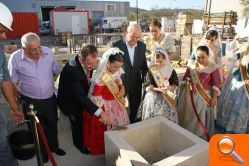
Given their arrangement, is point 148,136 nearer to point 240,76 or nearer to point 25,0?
point 240,76

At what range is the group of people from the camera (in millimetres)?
2723

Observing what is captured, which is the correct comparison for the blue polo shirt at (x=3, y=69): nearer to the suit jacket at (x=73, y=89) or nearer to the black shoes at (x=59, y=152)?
the suit jacket at (x=73, y=89)

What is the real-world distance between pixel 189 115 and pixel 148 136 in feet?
3.81

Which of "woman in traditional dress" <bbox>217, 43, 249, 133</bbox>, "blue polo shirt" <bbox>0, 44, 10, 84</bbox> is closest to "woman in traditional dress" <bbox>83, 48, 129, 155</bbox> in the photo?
"blue polo shirt" <bbox>0, 44, 10, 84</bbox>

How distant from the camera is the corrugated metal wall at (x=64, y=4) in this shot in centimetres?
3129

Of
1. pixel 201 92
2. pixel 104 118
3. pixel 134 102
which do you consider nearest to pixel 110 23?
pixel 134 102

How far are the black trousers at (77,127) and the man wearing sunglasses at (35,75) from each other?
0.80 ft

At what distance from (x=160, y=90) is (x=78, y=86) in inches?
44.3

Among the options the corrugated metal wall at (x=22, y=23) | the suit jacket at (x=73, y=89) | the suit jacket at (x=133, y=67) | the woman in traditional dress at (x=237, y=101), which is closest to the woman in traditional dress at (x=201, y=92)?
the woman in traditional dress at (x=237, y=101)

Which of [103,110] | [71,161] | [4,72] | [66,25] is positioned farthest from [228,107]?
[66,25]

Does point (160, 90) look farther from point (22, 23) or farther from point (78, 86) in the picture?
point (22, 23)

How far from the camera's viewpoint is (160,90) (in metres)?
3.31

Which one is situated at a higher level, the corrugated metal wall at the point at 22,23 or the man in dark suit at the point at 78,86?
the corrugated metal wall at the point at 22,23

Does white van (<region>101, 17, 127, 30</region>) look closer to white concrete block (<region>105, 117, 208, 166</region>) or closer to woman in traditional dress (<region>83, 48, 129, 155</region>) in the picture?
woman in traditional dress (<region>83, 48, 129, 155</region>)
